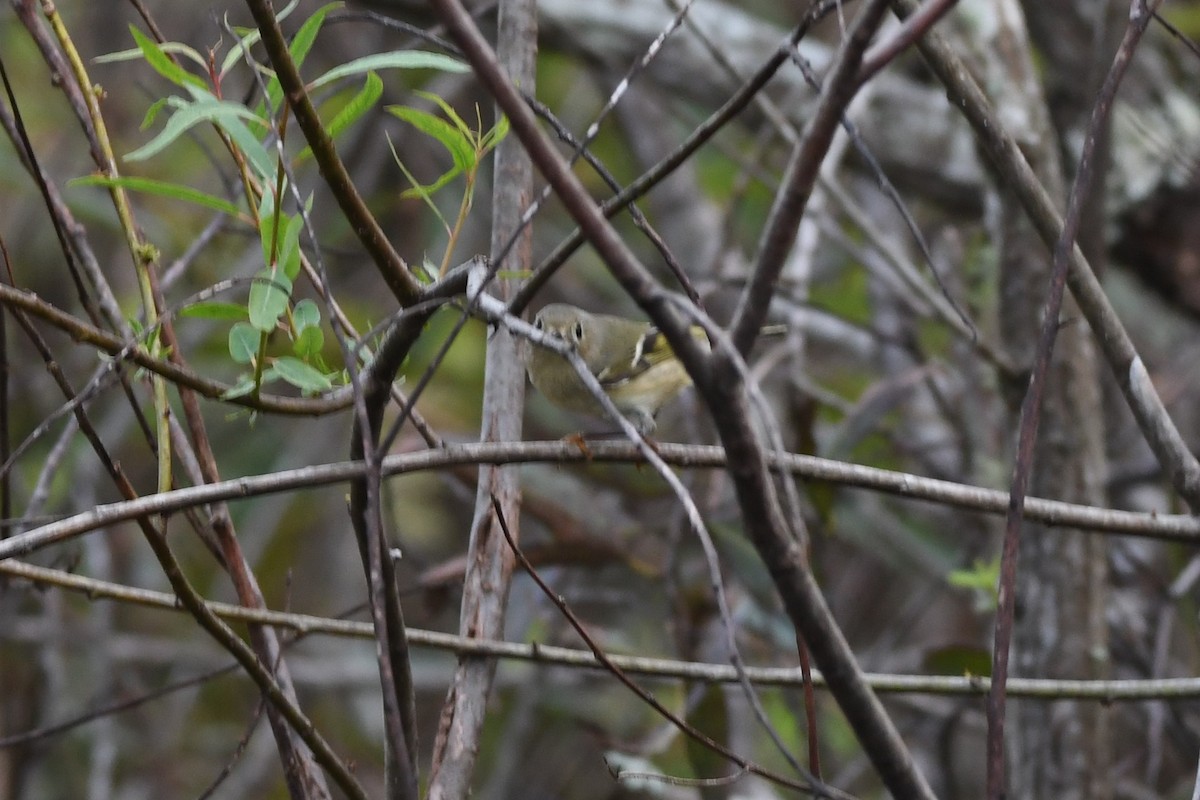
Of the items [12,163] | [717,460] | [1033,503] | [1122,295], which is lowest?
[1033,503]

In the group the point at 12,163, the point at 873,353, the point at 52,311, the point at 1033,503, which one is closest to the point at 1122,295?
the point at 873,353

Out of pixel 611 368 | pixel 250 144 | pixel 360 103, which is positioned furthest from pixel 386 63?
pixel 611 368

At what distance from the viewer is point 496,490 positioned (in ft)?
6.84

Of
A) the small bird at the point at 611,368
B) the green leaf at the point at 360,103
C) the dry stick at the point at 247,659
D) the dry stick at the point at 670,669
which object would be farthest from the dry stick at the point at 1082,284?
the small bird at the point at 611,368

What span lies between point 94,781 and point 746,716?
2.07 meters

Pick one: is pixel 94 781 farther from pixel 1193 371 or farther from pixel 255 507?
pixel 1193 371

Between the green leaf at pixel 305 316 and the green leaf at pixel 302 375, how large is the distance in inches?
2.1

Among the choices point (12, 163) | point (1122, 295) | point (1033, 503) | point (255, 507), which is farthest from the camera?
point (255, 507)

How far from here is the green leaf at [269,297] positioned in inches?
53.6

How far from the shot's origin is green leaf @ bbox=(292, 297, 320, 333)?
1.48 m

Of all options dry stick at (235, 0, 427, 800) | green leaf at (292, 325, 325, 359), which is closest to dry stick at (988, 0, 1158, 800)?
dry stick at (235, 0, 427, 800)

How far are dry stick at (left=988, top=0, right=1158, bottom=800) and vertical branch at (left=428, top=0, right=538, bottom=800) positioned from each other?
718 mm

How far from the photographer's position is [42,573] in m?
1.57

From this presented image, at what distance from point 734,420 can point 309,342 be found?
2.12 ft
